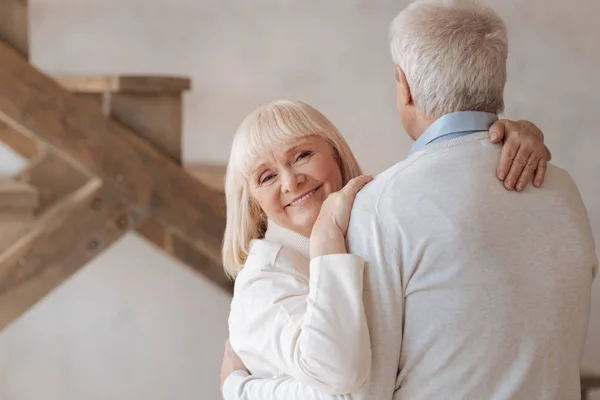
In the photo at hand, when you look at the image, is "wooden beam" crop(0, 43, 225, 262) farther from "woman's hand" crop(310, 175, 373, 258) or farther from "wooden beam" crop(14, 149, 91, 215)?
"woman's hand" crop(310, 175, 373, 258)

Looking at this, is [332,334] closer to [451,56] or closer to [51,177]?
[451,56]

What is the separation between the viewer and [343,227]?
1.61 m

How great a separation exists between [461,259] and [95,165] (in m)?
1.91

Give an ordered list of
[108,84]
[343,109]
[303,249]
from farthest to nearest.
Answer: [343,109]
[108,84]
[303,249]

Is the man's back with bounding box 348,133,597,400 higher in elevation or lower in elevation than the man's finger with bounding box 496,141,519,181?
lower

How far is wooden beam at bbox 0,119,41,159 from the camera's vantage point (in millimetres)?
4332

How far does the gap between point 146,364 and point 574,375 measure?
3.41m

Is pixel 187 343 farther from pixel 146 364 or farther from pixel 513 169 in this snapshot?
pixel 513 169

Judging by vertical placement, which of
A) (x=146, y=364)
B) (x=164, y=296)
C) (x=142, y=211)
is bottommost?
(x=146, y=364)

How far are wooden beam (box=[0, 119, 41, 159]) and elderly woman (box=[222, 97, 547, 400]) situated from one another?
246cm

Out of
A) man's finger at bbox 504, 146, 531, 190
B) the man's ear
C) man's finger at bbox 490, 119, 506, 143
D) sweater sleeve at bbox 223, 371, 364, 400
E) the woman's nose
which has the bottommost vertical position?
sweater sleeve at bbox 223, 371, 364, 400

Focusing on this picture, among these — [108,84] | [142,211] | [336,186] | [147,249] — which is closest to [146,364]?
[147,249]

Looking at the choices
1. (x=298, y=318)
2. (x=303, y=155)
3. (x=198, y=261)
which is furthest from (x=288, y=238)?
(x=198, y=261)

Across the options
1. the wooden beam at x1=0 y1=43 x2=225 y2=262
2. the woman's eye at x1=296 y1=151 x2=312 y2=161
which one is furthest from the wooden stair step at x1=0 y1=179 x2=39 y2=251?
the woman's eye at x1=296 y1=151 x2=312 y2=161
